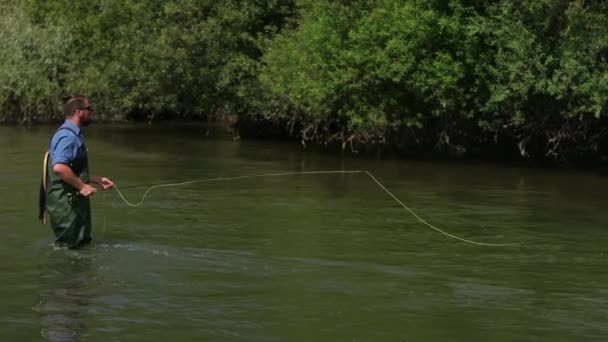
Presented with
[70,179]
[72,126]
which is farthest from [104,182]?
[72,126]

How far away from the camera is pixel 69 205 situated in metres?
11.2

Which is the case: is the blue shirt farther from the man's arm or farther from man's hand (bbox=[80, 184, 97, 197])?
man's hand (bbox=[80, 184, 97, 197])

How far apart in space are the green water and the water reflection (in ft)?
0.08

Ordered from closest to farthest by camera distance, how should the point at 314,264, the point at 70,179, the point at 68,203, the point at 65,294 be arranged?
the point at 65,294 < the point at 70,179 < the point at 68,203 < the point at 314,264

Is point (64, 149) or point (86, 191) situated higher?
point (64, 149)

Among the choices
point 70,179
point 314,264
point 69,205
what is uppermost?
→ point 70,179

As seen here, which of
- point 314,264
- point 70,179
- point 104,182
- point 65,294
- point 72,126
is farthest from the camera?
point 314,264

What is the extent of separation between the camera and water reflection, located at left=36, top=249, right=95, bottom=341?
29.2 feet

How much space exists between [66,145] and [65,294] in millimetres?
1561

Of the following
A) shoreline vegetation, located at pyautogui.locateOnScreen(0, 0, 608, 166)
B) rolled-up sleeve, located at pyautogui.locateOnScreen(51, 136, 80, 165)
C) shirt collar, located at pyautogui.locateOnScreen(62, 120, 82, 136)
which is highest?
shoreline vegetation, located at pyautogui.locateOnScreen(0, 0, 608, 166)

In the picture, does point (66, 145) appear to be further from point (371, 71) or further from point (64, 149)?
point (371, 71)

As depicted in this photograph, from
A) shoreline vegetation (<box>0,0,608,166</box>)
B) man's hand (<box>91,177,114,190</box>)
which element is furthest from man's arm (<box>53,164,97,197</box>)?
shoreline vegetation (<box>0,0,608,166</box>)

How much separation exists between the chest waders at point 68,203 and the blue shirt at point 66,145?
6 centimetres

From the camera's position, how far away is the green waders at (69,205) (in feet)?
36.7
